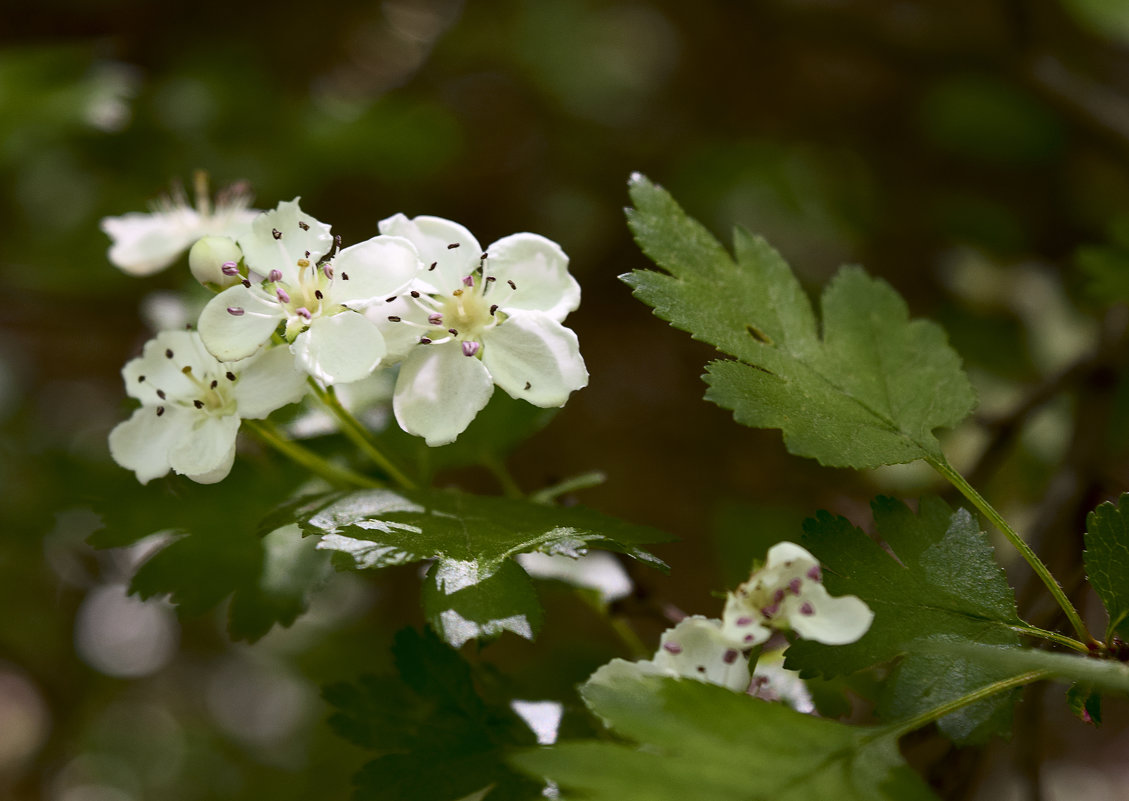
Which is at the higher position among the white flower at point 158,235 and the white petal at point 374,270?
the white petal at point 374,270

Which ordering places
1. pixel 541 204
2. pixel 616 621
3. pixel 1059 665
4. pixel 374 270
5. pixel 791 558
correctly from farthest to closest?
pixel 541 204 → pixel 616 621 → pixel 374 270 → pixel 791 558 → pixel 1059 665

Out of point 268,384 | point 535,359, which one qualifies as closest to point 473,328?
point 535,359

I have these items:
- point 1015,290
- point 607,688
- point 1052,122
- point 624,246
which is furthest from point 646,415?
point 607,688

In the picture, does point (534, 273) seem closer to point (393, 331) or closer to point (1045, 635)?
point (393, 331)

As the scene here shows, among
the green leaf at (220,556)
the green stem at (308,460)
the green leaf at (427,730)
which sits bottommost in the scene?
the green leaf at (220,556)

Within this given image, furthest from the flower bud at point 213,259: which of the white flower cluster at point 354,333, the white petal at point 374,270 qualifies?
the white petal at point 374,270

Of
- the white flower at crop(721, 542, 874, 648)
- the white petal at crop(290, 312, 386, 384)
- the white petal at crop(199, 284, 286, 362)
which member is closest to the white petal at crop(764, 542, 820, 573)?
the white flower at crop(721, 542, 874, 648)

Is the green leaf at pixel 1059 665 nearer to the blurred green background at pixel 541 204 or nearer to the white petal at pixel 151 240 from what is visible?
the white petal at pixel 151 240
